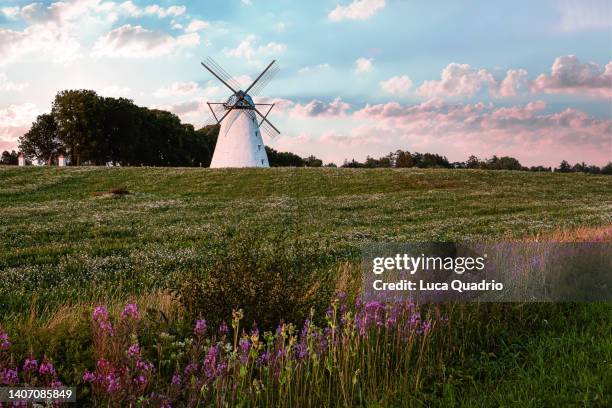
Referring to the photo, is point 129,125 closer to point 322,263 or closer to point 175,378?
point 322,263

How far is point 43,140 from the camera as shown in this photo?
312 feet

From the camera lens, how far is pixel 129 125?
91.3 m

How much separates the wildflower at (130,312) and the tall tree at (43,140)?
311 ft

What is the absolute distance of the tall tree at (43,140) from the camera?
94.2m

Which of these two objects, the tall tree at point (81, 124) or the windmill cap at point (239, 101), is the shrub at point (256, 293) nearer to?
the windmill cap at point (239, 101)

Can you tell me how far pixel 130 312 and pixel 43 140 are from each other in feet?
322

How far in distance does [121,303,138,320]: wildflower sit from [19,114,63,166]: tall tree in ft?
311

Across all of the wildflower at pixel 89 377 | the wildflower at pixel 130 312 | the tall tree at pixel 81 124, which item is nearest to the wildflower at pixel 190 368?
the wildflower at pixel 89 377

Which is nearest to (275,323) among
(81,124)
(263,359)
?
(263,359)

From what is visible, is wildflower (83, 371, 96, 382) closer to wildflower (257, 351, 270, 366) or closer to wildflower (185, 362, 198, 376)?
wildflower (185, 362, 198, 376)

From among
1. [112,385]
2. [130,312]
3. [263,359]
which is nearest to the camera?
[112,385]

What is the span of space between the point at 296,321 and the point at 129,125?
89294 mm

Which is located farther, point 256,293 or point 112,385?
point 256,293

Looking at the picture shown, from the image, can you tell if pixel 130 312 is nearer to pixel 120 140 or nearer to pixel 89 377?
pixel 89 377
